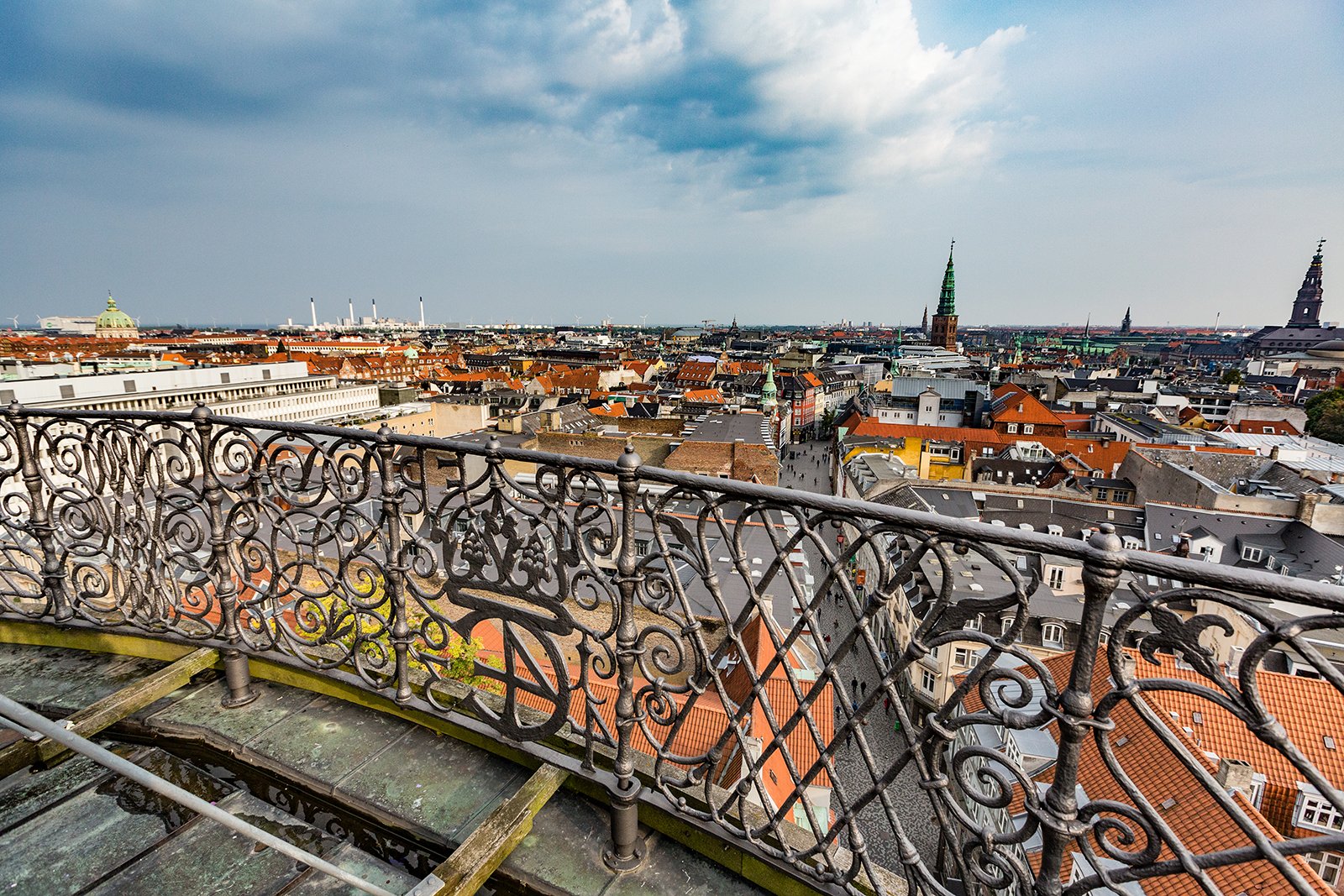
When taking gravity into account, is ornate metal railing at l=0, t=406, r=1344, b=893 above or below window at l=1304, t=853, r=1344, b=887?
above

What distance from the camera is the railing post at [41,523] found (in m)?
3.54

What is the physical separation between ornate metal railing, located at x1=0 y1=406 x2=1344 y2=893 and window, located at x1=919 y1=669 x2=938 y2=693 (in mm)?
16383

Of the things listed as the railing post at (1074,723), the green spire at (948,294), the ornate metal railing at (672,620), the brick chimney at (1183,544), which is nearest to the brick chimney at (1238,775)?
the ornate metal railing at (672,620)

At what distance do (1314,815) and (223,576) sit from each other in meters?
14.5

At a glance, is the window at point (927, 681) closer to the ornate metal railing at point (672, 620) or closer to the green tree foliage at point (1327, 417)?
the ornate metal railing at point (672, 620)

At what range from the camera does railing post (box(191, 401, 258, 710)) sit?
3191 millimetres

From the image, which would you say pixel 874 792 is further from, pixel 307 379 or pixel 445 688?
pixel 307 379

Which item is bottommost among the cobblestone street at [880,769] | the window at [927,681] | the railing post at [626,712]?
the cobblestone street at [880,769]

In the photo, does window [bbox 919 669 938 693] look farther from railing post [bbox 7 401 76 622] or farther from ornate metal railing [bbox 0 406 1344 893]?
railing post [bbox 7 401 76 622]

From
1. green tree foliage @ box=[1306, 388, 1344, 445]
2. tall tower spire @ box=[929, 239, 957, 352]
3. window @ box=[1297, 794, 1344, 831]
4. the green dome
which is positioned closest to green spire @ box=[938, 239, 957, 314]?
tall tower spire @ box=[929, 239, 957, 352]

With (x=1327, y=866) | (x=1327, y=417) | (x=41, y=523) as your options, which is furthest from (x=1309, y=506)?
(x=1327, y=417)

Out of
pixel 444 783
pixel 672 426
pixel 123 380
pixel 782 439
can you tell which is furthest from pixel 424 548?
pixel 782 439

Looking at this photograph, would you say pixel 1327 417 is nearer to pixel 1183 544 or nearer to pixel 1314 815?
→ pixel 1183 544

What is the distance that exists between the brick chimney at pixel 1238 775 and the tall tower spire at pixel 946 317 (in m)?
116
